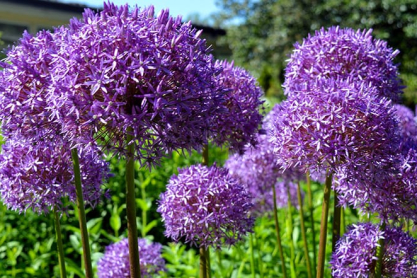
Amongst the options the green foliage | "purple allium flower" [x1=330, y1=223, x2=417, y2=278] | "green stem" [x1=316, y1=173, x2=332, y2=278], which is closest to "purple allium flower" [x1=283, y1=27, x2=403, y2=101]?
"green stem" [x1=316, y1=173, x2=332, y2=278]

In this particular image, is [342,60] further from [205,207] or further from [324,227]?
[205,207]

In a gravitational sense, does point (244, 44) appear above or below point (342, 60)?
above

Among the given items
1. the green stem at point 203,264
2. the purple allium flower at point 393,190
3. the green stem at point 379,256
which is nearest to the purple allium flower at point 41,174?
the green stem at point 203,264

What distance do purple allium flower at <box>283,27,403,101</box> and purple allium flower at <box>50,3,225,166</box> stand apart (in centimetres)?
85

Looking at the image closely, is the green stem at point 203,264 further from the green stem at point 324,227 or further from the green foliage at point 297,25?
the green foliage at point 297,25

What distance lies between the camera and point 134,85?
1.82m

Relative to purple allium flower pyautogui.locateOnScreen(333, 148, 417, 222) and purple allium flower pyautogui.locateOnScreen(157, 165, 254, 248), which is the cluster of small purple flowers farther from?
purple allium flower pyautogui.locateOnScreen(333, 148, 417, 222)

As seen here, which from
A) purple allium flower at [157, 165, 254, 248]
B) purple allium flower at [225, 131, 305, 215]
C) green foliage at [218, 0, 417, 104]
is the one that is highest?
green foliage at [218, 0, 417, 104]

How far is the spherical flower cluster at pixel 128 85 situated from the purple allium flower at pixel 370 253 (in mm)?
987

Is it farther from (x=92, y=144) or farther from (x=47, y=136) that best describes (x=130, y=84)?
(x=47, y=136)

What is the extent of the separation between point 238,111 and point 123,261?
1.28m

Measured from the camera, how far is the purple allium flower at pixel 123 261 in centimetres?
329

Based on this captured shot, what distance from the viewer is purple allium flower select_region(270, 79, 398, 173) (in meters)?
2.13

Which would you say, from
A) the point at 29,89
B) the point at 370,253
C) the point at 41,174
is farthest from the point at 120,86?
the point at 370,253
